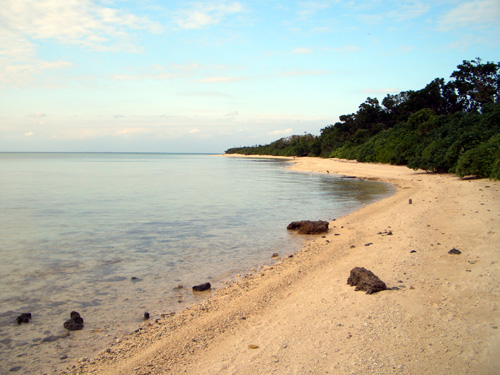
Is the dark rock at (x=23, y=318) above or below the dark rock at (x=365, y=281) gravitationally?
below

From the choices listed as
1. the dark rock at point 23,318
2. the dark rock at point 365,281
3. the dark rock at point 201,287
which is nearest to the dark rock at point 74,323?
the dark rock at point 23,318

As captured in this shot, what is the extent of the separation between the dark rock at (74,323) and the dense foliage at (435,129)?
2137 cm

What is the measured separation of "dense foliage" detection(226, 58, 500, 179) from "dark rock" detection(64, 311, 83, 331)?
21371 mm

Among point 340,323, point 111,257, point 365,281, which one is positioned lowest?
point 111,257

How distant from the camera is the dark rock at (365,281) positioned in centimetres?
579

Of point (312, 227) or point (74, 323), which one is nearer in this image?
point (74, 323)

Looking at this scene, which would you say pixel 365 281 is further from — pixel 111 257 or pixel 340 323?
pixel 111 257

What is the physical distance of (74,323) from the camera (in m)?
5.64

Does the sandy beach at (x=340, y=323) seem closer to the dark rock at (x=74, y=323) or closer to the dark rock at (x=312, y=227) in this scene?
the dark rock at (x=74, y=323)

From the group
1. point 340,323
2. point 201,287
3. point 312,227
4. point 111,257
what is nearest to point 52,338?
point 201,287

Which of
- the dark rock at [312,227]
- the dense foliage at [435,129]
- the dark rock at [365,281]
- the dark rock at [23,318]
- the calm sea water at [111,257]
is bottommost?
the calm sea water at [111,257]

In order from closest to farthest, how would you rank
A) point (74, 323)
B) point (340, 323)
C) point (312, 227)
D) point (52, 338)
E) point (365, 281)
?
point (340, 323)
point (52, 338)
point (74, 323)
point (365, 281)
point (312, 227)

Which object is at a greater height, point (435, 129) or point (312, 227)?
point (435, 129)

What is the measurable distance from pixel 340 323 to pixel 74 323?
3.83 m
